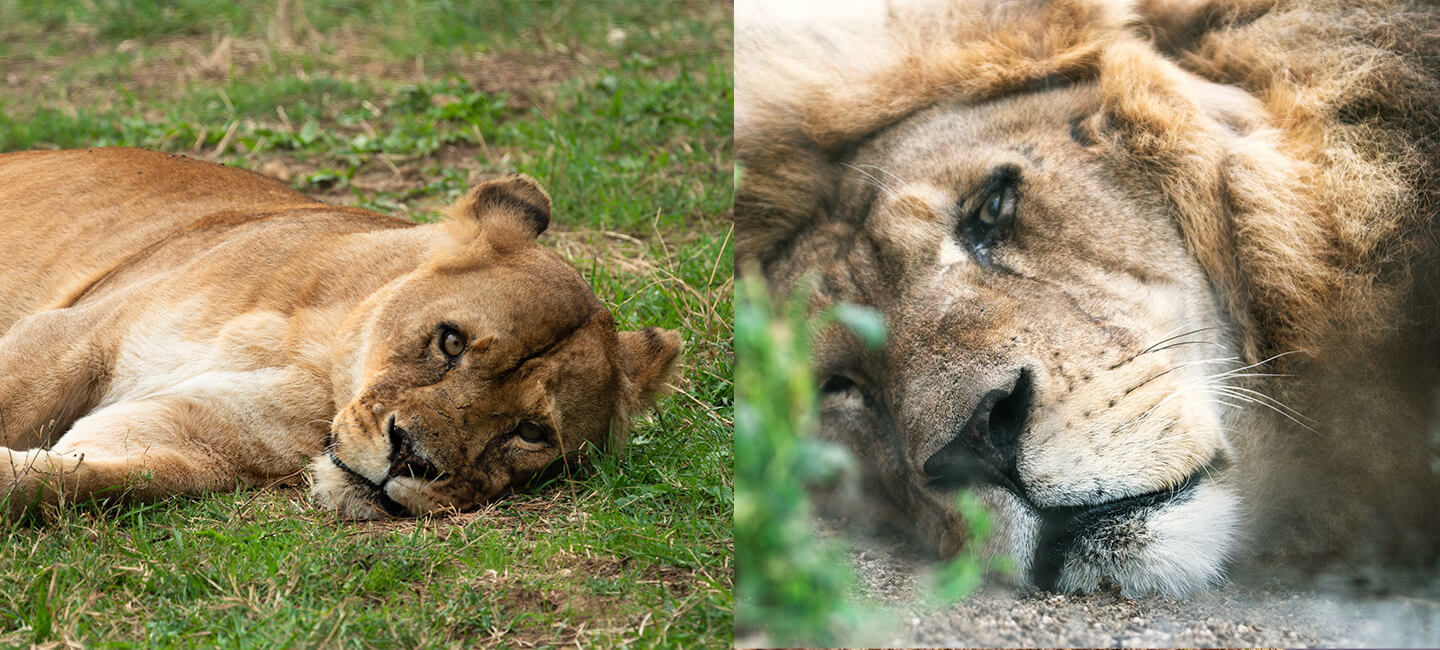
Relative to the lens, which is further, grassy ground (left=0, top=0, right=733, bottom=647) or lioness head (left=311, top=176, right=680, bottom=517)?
lioness head (left=311, top=176, right=680, bottom=517)

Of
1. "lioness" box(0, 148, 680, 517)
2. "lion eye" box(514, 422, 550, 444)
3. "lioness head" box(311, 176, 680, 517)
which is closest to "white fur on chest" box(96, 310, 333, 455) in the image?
"lioness" box(0, 148, 680, 517)

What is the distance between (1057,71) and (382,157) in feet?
16.6

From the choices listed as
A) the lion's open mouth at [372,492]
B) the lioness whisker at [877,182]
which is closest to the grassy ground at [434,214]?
the lion's open mouth at [372,492]

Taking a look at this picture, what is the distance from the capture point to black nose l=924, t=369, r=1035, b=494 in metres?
1.98

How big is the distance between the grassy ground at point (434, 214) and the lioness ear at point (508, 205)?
0.71 metres

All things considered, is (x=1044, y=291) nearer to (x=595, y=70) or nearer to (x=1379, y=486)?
(x=1379, y=486)

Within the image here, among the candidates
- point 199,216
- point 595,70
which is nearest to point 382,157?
point 595,70

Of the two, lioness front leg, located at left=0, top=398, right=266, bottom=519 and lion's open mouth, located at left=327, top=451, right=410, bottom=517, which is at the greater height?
lion's open mouth, located at left=327, top=451, right=410, bottom=517

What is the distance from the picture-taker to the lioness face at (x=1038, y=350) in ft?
6.55

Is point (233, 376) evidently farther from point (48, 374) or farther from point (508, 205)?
point (508, 205)

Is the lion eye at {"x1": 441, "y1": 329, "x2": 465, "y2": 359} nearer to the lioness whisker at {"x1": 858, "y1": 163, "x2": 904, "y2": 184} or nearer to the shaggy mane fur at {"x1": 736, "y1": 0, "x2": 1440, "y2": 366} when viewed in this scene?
the shaggy mane fur at {"x1": 736, "y1": 0, "x2": 1440, "y2": 366}

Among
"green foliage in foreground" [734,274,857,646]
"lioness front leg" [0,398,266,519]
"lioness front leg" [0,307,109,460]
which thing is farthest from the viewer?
"lioness front leg" [0,307,109,460]

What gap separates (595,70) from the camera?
769 centimetres

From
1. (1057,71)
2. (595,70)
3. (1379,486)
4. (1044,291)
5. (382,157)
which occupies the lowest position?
(382,157)
